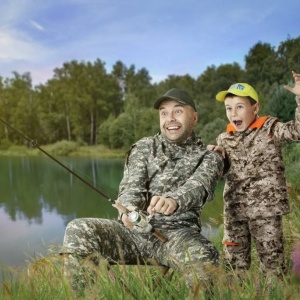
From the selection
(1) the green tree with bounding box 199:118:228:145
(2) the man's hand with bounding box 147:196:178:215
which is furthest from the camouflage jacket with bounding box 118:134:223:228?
(1) the green tree with bounding box 199:118:228:145

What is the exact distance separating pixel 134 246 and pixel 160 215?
242mm

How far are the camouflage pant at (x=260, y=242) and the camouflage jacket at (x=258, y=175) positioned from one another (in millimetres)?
92

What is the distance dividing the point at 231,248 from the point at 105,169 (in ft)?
91.2

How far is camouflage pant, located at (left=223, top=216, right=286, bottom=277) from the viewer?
389cm

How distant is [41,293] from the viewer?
2.88m

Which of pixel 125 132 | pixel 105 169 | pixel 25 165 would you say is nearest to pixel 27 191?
pixel 105 169

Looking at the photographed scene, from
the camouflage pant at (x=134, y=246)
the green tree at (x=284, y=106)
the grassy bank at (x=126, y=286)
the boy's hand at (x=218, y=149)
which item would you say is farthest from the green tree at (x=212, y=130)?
the grassy bank at (x=126, y=286)

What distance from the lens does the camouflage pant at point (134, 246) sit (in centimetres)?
275

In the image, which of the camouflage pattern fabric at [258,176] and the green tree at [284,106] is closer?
the camouflage pattern fabric at [258,176]

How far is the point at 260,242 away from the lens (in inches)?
155

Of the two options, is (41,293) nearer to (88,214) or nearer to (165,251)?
(165,251)

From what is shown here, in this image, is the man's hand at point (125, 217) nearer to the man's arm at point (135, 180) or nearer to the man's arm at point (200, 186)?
the man's arm at point (135, 180)

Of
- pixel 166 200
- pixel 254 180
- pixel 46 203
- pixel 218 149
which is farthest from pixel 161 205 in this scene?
pixel 46 203

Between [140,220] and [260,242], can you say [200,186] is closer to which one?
[140,220]
